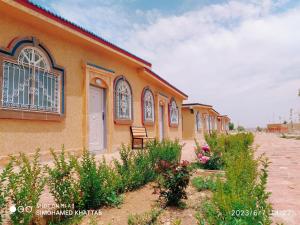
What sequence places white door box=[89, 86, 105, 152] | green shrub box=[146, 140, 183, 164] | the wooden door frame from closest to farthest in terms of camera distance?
1. green shrub box=[146, 140, 183, 164]
2. the wooden door frame
3. white door box=[89, 86, 105, 152]

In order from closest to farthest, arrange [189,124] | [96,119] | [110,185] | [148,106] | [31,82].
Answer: [110,185] → [31,82] → [96,119] → [148,106] → [189,124]

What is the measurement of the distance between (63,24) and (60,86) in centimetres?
160

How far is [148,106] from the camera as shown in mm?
11797

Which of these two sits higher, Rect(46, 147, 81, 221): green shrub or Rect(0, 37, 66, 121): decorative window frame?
Rect(0, 37, 66, 121): decorative window frame

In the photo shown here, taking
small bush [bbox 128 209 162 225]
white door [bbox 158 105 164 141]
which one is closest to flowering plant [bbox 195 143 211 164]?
small bush [bbox 128 209 162 225]

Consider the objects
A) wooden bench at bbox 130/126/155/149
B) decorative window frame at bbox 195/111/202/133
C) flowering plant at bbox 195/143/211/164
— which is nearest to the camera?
flowering plant at bbox 195/143/211/164

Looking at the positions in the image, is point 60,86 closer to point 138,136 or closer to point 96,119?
point 96,119

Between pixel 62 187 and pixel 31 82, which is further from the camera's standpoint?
pixel 31 82

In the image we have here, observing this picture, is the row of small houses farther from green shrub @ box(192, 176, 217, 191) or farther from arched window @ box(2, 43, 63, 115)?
green shrub @ box(192, 176, 217, 191)

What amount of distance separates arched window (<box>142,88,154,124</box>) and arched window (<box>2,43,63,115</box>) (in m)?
5.21

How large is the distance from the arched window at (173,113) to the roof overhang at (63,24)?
6.66m

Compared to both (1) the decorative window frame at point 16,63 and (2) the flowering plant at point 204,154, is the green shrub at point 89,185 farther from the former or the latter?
(2) the flowering plant at point 204,154

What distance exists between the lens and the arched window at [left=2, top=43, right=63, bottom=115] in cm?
523

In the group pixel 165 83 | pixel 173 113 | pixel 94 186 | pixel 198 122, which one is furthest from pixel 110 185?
pixel 198 122
